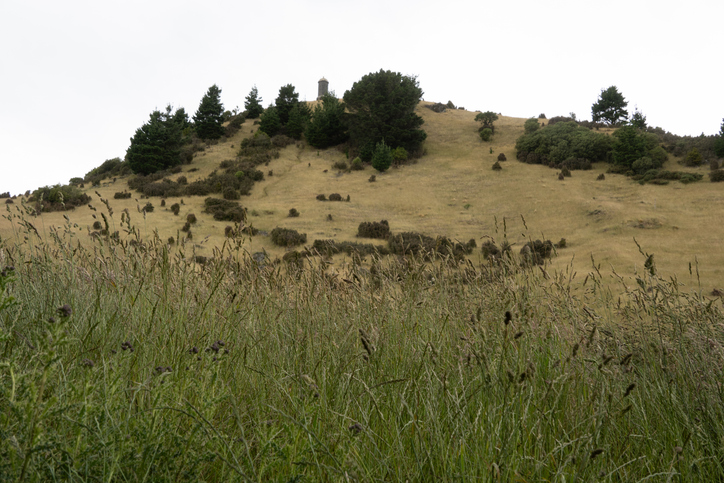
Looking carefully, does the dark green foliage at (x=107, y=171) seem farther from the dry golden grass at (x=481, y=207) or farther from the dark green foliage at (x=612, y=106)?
the dark green foliage at (x=612, y=106)

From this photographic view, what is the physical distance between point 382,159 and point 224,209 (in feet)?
42.7

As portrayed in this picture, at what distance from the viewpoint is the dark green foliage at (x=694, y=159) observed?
80.2ft

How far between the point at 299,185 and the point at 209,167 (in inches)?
299

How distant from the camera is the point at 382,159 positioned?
99.9 feet

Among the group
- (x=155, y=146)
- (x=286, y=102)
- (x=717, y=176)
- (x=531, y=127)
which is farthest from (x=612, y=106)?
(x=155, y=146)

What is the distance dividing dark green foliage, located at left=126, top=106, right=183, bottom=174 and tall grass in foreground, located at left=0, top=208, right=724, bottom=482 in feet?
98.4

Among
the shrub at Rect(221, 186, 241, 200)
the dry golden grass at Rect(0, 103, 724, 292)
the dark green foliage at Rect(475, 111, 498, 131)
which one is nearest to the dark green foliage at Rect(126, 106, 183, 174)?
the dry golden grass at Rect(0, 103, 724, 292)

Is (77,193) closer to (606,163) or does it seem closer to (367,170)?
(367,170)

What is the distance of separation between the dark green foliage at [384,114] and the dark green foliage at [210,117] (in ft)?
Answer: 37.9

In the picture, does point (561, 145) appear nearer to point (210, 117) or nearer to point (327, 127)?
point (327, 127)

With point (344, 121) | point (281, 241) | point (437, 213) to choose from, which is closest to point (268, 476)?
point (281, 241)

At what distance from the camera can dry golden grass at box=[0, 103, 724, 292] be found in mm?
15000

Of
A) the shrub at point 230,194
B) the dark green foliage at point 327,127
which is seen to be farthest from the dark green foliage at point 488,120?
the shrub at point 230,194

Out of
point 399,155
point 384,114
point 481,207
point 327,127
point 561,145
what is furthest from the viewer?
point 327,127
